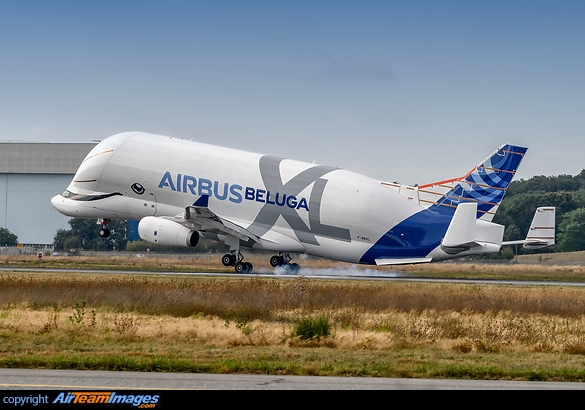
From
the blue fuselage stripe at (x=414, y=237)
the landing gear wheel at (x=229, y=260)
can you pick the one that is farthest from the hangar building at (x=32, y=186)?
the blue fuselage stripe at (x=414, y=237)

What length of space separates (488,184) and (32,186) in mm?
95673

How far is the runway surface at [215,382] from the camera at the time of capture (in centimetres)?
1215

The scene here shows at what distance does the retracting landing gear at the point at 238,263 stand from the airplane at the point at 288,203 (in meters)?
0.07

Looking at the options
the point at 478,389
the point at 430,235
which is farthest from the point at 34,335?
the point at 430,235

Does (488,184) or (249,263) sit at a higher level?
(488,184)

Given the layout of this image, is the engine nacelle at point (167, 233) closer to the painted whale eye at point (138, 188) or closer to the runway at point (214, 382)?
the painted whale eye at point (138, 188)

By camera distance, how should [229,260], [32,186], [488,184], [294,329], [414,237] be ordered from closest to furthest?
[294,329], [488,184], [414,237], [229,260], [32,186]

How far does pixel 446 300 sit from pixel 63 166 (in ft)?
327

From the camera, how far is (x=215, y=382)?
1286cm

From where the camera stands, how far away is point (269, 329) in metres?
22.6

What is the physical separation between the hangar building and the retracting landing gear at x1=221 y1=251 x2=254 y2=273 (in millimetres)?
76900

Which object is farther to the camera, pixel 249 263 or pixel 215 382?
pixel 249 263

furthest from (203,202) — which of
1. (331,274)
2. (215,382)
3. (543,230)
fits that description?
(215,382)

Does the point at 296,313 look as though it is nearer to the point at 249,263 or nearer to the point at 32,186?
the point at 249,263
